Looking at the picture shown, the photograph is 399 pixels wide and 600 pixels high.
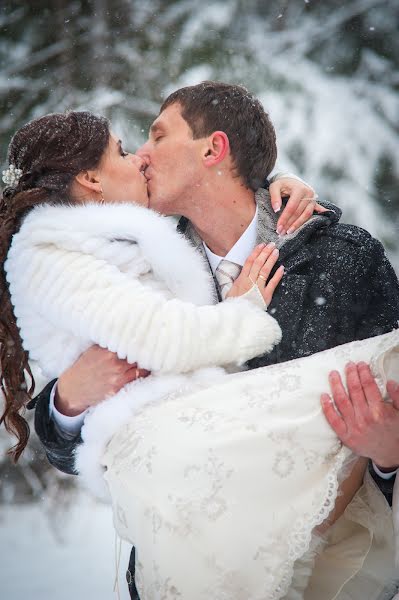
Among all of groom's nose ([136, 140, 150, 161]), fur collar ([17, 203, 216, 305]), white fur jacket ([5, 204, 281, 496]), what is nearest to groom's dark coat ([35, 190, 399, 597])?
white fur jacket ([5, 204, 281, 496])

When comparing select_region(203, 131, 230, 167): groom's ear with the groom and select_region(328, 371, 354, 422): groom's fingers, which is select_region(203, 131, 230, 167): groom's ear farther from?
select_region(328, 371, 354, 422): groom's fingers

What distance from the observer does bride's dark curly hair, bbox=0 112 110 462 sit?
1.84 m

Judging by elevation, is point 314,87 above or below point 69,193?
below

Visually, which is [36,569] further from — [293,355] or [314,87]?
[314,87]

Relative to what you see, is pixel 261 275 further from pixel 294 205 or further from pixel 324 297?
pixel 294 205

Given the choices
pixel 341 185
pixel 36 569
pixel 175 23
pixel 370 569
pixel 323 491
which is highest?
pixel 175 23

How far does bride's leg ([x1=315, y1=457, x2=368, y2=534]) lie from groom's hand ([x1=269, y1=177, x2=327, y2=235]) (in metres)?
0.80

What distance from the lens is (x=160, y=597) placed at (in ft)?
4.44

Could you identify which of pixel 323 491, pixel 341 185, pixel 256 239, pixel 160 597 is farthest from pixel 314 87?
pixel 160 597

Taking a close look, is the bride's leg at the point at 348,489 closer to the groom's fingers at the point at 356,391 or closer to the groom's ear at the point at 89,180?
the groom's fingers at the point at 356,391

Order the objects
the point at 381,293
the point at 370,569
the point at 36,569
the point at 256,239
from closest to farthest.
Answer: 1. the point at 370,569
2. the point at 381,293
3. the point at 256,239
4. the point at 36,569

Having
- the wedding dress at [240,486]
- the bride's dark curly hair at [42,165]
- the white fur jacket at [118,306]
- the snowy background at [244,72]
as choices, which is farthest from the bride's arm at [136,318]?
the snowy background at [244,72]

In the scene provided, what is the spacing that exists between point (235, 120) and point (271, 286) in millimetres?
885

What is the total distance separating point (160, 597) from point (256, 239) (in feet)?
4.27
